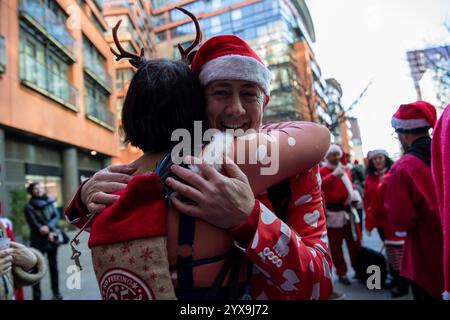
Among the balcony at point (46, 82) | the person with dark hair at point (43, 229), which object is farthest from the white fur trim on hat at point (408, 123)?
the balcony at point (46, 82)

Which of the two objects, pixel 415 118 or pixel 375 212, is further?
pixel 375 212

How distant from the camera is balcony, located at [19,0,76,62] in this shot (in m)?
8.82

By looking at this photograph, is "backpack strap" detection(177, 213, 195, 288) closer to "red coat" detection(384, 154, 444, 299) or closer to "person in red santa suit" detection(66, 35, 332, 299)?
"person in red santa suit" detection(66, 35, 332, 299)

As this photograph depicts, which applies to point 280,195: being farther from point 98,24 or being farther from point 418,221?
point 98,24

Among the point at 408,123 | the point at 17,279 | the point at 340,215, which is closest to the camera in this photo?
the point at 17,279

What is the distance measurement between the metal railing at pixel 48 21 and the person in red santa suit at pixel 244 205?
10.0 metres

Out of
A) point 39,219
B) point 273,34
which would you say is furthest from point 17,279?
point 273,34

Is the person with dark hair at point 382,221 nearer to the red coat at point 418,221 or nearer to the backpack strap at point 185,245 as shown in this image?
the red coat at point 418,221

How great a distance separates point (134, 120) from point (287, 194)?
45cm

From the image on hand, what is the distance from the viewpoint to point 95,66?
13148mm

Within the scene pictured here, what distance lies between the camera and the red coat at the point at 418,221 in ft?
6.44

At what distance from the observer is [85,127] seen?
13.0 metres

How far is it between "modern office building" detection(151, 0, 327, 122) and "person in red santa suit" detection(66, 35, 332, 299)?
0.68 m

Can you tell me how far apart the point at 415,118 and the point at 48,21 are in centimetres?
1078
